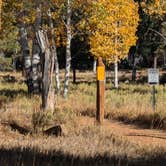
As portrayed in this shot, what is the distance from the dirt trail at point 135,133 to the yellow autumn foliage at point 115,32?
1299 centimetres

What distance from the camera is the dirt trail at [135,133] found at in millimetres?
12155

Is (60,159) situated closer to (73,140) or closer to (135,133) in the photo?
(73,140)

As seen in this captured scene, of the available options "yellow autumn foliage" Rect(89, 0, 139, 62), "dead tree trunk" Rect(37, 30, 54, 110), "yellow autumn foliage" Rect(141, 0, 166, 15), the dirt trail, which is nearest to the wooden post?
the dirt trail

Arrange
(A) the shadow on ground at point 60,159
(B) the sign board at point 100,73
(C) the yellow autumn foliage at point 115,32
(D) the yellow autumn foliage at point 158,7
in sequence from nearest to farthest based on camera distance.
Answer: (A) the shadow on ground at point 60,159 < (B) the sign board at point 100,73 < (C) the yellow autumn foliage at point 115,32 < (D) the yellow autumn foliage at point 158,7

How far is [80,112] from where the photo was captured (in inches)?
680

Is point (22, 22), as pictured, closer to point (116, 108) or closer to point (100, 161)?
point (116, 108)

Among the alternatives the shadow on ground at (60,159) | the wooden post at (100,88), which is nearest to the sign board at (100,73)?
the wooden post at (100,88)

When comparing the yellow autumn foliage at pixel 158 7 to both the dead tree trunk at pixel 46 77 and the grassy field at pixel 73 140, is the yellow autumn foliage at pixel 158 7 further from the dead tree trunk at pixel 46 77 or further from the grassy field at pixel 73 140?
the dead tree trunk at pixel 46 77

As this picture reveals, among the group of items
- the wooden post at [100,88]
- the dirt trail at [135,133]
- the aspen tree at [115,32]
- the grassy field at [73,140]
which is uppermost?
the aspen tree at [115,32]

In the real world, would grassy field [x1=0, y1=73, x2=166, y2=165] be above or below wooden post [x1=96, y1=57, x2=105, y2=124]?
below

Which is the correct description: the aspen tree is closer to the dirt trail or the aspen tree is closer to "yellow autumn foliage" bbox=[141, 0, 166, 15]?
"yellow autumn foliage" bbox=[141, 0, 166, 15]

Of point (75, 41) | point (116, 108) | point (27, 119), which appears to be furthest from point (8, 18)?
point (75, 41)

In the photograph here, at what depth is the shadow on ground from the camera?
26.8 ft

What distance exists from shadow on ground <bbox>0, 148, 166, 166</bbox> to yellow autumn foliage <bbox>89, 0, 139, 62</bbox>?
18818 mm
